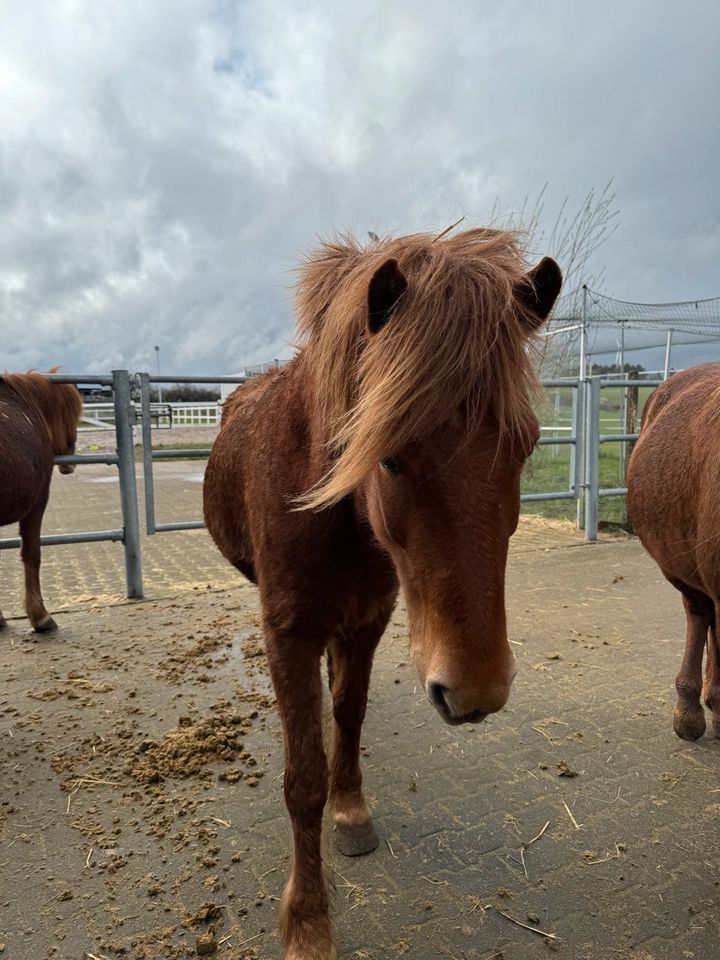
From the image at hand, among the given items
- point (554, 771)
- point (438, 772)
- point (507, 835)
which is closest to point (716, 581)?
point (554, 771)

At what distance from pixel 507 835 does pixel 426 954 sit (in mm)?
592

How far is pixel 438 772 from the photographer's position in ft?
8.22

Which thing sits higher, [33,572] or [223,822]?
[33,572]

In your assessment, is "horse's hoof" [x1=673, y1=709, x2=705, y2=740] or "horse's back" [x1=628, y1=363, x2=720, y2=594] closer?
"horse's back" [x1=628, y1=363, x2=720, y2=594]

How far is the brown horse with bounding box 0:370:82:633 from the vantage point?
3.59 m

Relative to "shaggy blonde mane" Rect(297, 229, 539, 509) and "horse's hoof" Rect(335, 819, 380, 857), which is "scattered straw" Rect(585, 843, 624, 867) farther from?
"shaggy blonde mane" Rect(297, 229, 539, 509)

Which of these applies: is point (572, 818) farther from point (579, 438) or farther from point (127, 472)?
point (579, 438)

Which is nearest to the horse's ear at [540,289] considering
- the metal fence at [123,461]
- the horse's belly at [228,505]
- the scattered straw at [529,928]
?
the horse's belly at [228,505]

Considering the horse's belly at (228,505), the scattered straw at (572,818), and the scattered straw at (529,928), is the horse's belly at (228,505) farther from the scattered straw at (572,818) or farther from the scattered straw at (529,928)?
the scattered straw at (572,818)

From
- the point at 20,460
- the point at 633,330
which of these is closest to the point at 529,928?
the point at 20,460

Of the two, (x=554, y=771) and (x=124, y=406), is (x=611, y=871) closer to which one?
(x=554, y=771)

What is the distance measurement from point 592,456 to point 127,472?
487 cm

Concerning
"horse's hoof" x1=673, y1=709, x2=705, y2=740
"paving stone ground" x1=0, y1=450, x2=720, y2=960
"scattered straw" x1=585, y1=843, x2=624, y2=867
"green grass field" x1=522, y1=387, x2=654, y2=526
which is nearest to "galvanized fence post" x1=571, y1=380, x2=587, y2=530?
"green grass field" x1=522, y1=387, x2=654, y2=526

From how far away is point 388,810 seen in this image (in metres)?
2.29
